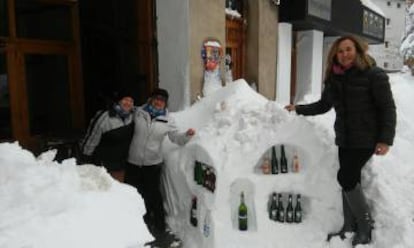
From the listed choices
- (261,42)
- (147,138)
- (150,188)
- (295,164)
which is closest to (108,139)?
(147,138)

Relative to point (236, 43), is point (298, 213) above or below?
below

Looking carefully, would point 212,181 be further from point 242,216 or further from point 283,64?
point 283,64

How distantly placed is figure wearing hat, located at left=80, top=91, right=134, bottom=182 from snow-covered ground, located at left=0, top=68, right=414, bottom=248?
1.03m

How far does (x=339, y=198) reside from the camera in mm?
5660

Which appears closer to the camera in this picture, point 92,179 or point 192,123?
point 92,179

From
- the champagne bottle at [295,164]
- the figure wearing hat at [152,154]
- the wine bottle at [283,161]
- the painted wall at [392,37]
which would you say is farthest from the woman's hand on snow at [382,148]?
the painted wall at [392,37]

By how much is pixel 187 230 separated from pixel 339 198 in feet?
6.82

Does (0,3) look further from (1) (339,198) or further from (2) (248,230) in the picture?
(1) (339,198)

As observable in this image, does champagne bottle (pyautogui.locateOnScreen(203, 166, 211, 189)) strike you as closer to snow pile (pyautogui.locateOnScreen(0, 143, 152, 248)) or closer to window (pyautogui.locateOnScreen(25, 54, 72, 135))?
snow pile (pyautogui.locateOnScreen(0, 143, 152, 248))

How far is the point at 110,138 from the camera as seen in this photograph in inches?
225

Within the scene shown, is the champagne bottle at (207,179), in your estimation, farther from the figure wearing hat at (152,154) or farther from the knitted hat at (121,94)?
the knitted hat at (121,94)

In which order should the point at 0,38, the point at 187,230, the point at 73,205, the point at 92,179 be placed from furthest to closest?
the point at 0,38, the point at 187,230, the point at 92,179, the point at 73,205

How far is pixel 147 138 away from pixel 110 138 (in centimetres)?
57

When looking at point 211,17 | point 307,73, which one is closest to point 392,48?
point 307,73
